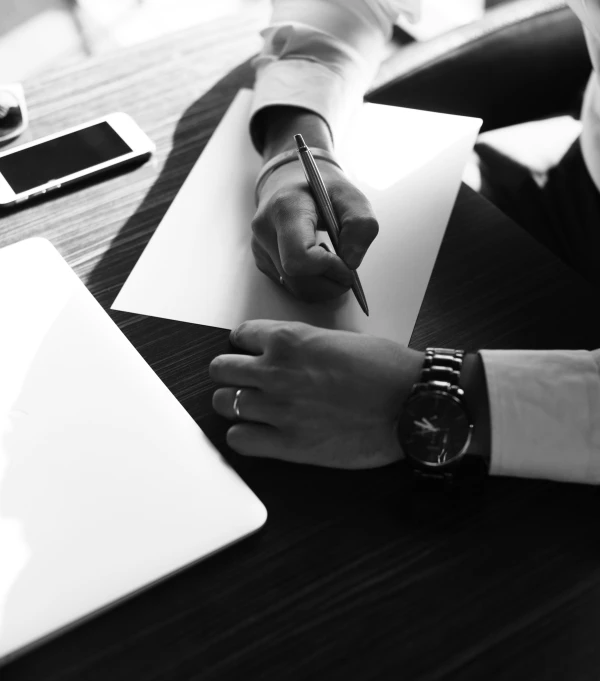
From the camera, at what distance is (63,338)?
0.65 metres

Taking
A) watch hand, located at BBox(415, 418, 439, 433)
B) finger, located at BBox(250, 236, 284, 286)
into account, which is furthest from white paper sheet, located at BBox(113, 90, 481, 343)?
watch hand, located at BBox(415, 418, 439, 433)

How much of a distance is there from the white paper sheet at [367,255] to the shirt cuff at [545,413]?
0.12 m

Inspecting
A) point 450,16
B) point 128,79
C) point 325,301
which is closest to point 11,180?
point 128,79

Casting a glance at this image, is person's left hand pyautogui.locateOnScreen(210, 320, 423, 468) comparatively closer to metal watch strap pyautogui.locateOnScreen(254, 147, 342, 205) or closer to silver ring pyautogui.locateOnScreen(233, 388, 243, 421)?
silver ring pyautogui.locateOnScreen(233, 388, 243, 421)

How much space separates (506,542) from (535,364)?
0.51 feet

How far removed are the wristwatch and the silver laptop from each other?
0.13 metres

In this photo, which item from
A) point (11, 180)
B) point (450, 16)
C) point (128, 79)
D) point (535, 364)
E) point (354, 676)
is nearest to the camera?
point (354, 676)

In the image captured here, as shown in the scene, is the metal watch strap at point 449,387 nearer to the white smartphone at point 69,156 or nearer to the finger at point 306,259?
the finger at point 306,259

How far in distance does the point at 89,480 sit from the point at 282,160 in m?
0.43

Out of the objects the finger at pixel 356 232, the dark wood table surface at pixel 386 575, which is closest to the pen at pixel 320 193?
the finger at pixel 356 232

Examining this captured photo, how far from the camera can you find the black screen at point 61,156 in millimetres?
841

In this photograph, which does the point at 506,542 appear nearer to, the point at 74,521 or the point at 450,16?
the point at 74,521

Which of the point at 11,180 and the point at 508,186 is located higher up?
the point at 11,180

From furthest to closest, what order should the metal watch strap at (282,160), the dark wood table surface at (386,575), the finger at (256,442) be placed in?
1. the metal watch strap at (282,160)
2. the finger at (256,442)
3. the dark wood table surface at (386,575)
